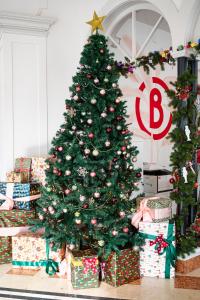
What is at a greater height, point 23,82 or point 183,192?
point 23,82

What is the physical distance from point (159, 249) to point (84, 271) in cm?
75

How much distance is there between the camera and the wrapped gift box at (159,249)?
3590 mm

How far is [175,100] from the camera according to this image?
148 inches

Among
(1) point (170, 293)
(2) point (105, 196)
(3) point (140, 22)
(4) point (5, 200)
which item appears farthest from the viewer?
(3) point (140, 22)

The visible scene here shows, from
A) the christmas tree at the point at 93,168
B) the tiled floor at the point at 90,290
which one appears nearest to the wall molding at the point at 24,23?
the christmas tree at the point at 93,168

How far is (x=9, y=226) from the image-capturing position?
4.08 meters

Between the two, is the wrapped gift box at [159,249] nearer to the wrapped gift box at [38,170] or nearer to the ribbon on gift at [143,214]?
the ribbon on gift at [143,214]

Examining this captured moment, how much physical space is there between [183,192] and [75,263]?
50.9 inches

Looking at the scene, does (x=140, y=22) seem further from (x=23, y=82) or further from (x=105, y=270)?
(x=105, y=270)

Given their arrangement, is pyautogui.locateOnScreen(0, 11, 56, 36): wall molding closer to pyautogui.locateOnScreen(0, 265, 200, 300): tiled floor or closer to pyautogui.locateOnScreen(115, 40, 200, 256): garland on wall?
pyautogui.locateOnScreen(115, 40, 200, 256): garland on wall

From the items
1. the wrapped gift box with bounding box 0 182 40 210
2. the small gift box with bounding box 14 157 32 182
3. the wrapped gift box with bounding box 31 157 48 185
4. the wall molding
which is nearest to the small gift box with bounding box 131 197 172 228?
the wrapped gift box with bounding box 0 182 40 210

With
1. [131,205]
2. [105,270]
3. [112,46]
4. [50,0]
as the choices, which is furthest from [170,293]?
[50,0]

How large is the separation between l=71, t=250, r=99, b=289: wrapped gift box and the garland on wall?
3.06ft

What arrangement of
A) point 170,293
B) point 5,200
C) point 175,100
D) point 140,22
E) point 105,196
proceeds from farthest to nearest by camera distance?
point 140,22
point 5,200
point 175,100
point 105,196
point 170,293
